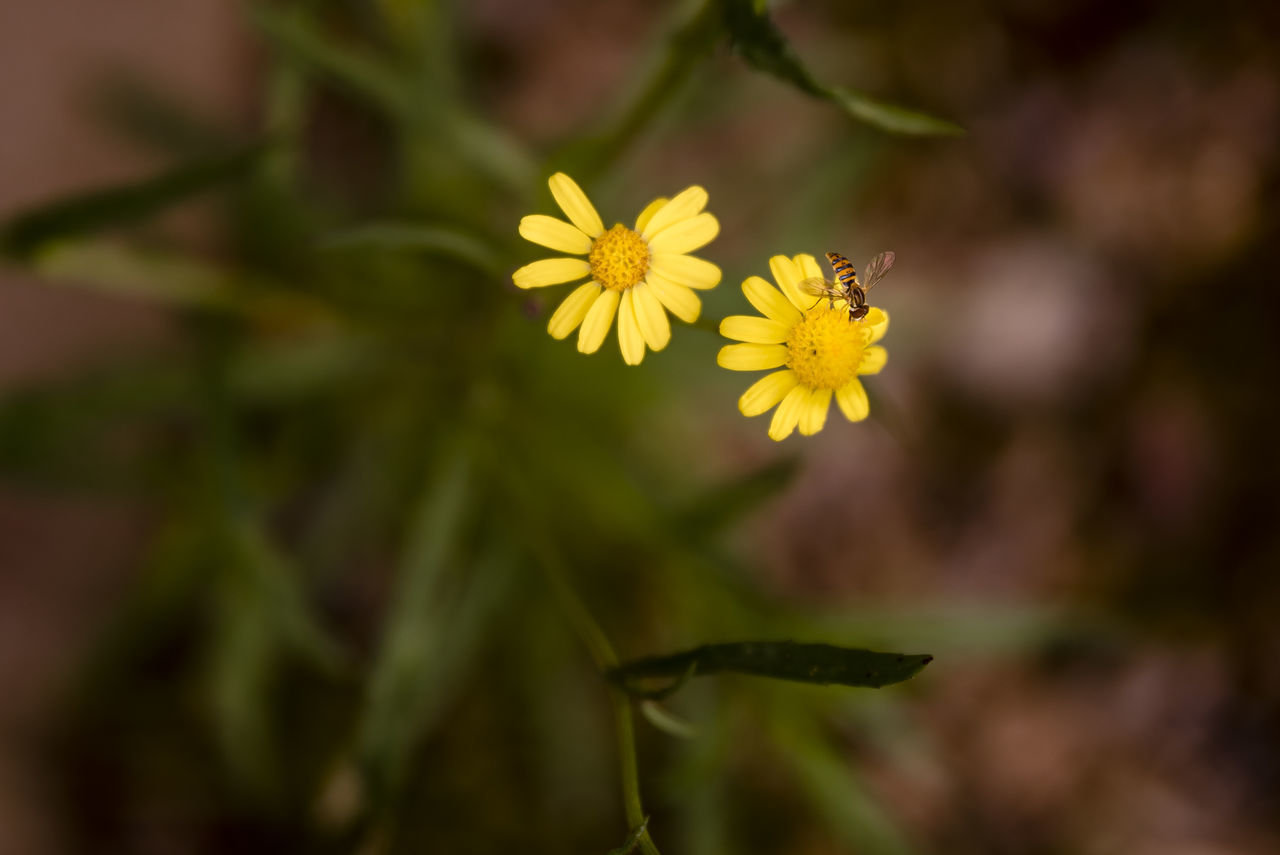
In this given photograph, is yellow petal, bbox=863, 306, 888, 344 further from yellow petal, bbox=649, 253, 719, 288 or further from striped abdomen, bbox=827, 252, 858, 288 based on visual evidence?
yellow petal, bbox=649, 253, 719, 288

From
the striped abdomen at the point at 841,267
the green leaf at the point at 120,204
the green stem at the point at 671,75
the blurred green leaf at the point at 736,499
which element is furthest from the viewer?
the blurred green leaf at the point at 736,499

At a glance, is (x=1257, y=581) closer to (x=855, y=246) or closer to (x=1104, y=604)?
(x=1104, y=604)

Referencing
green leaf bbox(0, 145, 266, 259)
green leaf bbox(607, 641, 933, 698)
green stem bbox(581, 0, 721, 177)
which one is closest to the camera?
green leaf bbox(607, 641, 933, 698)

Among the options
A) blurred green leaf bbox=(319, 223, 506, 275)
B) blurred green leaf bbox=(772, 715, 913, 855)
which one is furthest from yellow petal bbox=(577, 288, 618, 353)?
blurred green leaf bbox=(772, 715, 913, 855)

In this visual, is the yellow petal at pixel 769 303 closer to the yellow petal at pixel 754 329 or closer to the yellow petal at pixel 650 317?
the yellow petal at pixel 754 329

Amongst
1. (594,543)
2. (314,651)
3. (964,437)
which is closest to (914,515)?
(964,437)

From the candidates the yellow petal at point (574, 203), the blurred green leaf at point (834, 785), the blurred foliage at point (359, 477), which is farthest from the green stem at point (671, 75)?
the blurred green leaf at point (834, 785)
